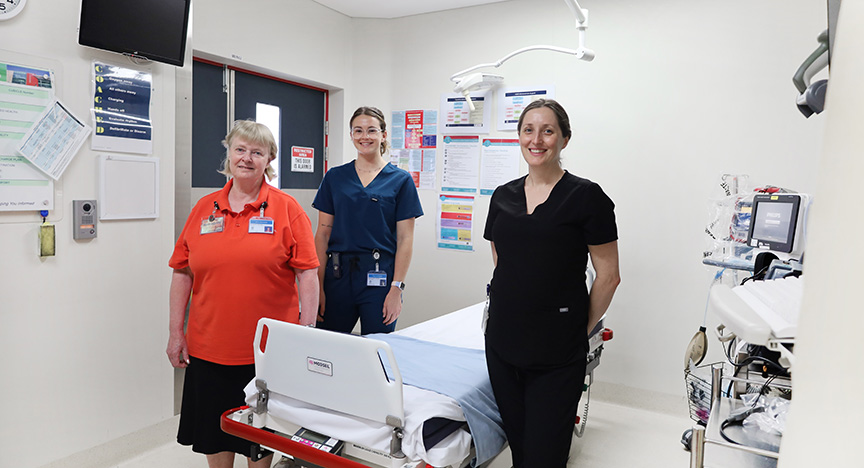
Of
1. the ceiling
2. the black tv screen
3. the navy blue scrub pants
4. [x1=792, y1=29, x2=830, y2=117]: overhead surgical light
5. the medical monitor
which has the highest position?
the ceiling

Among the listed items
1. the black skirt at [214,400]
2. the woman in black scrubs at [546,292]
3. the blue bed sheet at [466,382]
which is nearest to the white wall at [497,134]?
the black skirt at [214,400]

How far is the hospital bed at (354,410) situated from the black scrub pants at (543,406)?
0.12m

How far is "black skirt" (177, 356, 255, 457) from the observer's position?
2.07 metres

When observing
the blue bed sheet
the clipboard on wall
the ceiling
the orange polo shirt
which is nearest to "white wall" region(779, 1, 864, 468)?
the blue bed sheet

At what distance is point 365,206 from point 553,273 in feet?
3.97

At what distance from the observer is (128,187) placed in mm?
2615

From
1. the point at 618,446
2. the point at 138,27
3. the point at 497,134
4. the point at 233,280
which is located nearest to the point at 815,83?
the point at 233,280

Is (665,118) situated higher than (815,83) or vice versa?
(665,118)

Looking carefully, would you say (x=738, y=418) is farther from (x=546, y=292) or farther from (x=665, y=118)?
(x=665, y=118)

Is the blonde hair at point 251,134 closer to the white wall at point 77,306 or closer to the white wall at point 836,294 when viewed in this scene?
the white wall at point 77,306

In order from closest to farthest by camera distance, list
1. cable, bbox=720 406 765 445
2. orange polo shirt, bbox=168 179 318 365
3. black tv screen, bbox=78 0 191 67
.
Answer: cable, bbox=720 406 765 445 → orange polo shirt, bbox=168 179 318 365 → black tv screen, bbox=78 0 191 67

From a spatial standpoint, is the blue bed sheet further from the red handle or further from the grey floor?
the grey floor

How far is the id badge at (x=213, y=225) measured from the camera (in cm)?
205

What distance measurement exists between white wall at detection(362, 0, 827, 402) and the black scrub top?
180cm
